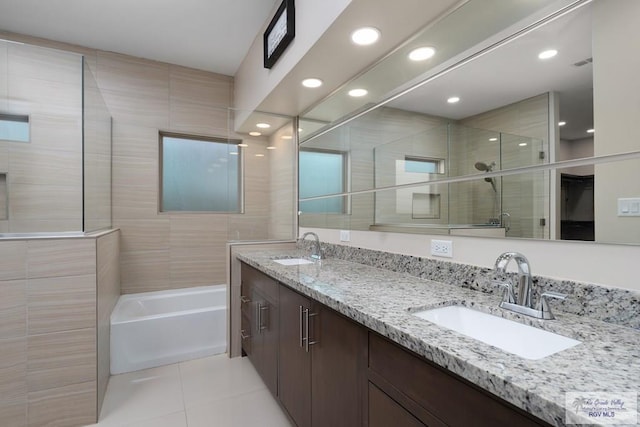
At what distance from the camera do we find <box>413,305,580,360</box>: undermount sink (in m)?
0.89

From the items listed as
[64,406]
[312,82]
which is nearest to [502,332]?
[312,82]

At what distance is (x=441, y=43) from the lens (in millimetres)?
1488

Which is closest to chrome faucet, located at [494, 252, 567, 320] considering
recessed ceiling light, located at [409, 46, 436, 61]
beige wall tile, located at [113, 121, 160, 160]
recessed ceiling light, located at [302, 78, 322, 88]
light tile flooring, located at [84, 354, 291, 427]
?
recessed ceiling light, located at [409, 46, 436, 61]

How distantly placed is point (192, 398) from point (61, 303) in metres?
1.01

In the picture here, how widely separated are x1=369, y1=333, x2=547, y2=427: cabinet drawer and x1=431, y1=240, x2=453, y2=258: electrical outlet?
660mm

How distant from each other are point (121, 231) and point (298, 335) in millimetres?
2572

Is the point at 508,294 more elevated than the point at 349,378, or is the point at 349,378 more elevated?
the point at 508,294

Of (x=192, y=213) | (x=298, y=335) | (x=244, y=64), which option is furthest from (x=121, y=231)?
(x=298, y=335)

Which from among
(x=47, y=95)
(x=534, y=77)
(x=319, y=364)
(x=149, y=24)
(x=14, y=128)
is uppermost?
(x=149, y=24)

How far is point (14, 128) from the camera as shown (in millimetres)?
2330

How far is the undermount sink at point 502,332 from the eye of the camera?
0.89 metres

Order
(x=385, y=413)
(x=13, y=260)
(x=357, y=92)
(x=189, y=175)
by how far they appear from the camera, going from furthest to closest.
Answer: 1. (x=189, y=175)
2. (x=357, y=92)
3. (x=13, y=260)
4. (x=385, y=413)

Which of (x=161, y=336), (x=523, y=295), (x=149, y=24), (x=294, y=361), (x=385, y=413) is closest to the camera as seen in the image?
(x=385, y=413)

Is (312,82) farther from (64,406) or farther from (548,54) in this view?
(64,406)
